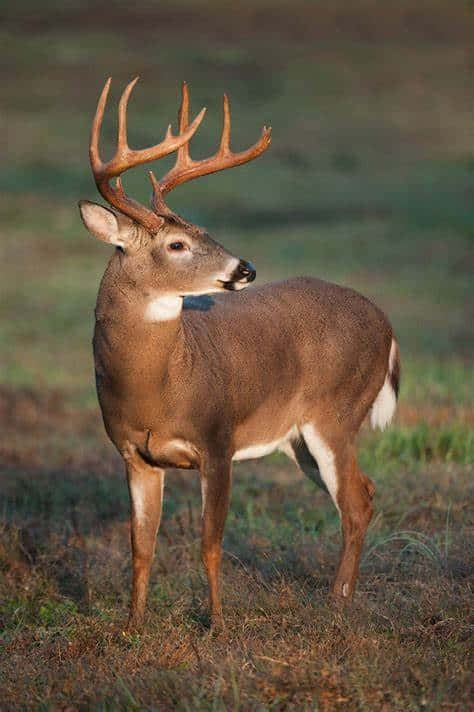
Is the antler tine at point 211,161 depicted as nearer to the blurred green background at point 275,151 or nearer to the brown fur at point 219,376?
the brown fur at point 219,376

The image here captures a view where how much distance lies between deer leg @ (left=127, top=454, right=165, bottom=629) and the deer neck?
530 mm

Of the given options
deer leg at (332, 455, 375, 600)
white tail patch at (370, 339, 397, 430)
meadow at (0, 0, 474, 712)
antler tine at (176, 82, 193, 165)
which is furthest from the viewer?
white tail patch at (370, 339, 397, 430)

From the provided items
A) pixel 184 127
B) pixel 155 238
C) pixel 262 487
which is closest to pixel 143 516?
pixel 155 238

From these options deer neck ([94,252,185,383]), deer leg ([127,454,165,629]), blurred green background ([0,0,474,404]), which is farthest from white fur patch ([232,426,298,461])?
blurred green background ([0,0,474,404])

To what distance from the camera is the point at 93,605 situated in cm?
717

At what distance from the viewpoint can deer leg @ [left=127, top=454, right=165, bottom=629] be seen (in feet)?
22.8

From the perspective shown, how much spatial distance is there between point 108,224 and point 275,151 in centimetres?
3218

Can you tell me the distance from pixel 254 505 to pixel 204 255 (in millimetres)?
2701

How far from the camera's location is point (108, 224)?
675 centimetres

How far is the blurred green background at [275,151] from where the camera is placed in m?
17.9

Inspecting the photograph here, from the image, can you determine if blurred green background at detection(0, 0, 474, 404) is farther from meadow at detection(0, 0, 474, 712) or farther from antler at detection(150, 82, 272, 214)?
antler at detection(150, 82, 272, 214)

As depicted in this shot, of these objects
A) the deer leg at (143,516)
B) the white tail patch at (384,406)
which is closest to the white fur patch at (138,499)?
the deer leg at (143,516)

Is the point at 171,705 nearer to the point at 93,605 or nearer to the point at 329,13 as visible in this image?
the point at 93,605

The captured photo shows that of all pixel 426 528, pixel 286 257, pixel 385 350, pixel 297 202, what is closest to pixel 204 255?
pixel 385 350
